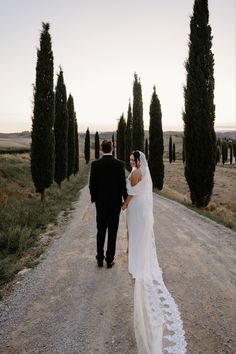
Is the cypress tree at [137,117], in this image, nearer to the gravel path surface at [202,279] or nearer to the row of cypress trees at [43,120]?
the row of cypress trees at [43,120]

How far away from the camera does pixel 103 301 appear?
5.14 m

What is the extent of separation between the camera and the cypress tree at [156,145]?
2823 centimetres

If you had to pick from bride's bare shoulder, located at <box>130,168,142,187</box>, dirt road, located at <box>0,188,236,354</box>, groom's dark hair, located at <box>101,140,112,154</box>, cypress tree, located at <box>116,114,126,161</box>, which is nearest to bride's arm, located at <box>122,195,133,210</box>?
bride's bare shoulder, located at <box>130,168,142,187</box>

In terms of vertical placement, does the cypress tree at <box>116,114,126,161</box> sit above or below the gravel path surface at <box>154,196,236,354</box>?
above

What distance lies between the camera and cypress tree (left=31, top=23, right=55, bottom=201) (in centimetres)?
1823

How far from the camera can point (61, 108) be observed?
1138 inches

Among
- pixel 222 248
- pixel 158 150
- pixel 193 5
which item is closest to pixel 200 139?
pixel 193 5

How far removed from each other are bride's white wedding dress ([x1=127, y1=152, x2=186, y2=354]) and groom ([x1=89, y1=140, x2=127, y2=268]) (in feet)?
0.84

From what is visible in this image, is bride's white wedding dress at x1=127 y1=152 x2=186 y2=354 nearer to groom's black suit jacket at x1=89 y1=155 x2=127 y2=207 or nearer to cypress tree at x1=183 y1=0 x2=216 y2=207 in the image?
groom's black suit jacket at x1=89 y1=155 x2=127 y2=207

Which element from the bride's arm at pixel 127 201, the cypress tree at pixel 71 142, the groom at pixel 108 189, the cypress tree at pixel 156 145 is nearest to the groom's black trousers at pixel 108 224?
the groom at pixel 108 189

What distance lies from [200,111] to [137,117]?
56.9ft

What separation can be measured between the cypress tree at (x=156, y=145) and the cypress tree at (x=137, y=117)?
4.04 m

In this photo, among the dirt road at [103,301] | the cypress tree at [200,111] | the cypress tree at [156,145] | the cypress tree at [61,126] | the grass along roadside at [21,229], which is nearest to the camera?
the dirt road at [103,301]

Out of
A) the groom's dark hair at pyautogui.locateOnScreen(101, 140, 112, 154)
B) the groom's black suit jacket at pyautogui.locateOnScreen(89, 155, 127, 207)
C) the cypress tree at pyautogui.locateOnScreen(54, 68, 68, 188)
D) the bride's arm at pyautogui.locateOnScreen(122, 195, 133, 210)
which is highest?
the cypress tree at pyautogui.locateOnScreen(54, 68, 68, 188)
